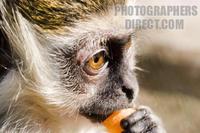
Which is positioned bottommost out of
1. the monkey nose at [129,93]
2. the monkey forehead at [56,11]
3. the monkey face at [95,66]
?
the monkey nose at [129,93]

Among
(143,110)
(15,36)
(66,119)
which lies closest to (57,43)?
(15,36)

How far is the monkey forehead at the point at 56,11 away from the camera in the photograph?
9.34 ft

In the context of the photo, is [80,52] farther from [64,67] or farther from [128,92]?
[128,92]

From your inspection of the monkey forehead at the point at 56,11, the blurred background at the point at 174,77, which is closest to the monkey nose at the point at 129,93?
the monkey forehead at the point at 56,11

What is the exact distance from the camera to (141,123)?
3330 mm

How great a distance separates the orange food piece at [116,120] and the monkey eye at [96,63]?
25cm

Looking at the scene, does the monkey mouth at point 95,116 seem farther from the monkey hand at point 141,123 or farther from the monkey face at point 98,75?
the monkey hand at point 141,123

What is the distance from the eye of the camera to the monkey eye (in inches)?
122

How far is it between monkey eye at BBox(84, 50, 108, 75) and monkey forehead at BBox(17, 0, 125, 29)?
8.2 inches

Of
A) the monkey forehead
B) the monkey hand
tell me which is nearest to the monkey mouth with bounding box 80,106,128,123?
the monkey hand

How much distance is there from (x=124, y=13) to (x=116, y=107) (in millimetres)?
462

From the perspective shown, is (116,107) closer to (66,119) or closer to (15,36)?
(66,119)

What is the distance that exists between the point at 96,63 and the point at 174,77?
3.24m

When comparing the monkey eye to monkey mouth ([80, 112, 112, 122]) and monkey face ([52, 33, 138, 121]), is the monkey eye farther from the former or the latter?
monkey mouth ([80, 112, 112, 122])
